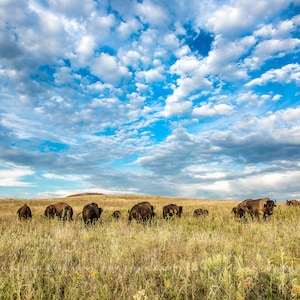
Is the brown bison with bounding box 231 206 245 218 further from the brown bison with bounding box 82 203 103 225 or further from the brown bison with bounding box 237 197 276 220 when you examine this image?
the brown bison with bounding box 82 203 103 225

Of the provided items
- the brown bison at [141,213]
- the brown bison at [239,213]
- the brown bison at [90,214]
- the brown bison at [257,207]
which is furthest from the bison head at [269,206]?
the brown bison at [90,214]

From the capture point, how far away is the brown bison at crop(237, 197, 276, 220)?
53.8 feet

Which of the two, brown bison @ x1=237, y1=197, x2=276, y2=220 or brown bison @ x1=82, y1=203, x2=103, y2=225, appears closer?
brown bison @ x1=237, y1=197, x2=276, y2=220

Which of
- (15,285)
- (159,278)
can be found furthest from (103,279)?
(15,285)

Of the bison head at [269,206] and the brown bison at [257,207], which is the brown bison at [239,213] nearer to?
the brown bison at [257,207]

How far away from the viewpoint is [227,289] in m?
4.09

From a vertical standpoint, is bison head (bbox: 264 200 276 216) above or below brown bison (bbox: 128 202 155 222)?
above

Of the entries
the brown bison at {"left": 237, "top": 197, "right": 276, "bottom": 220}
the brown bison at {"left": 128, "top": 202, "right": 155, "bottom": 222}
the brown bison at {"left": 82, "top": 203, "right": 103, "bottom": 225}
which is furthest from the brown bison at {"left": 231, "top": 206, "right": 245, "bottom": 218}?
the brown bison at {"left": 82, "top": 203, "right": 103, "bottom": 225}

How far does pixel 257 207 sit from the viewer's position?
1681cm

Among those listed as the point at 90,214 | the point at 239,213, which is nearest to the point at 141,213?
the point at 90,214

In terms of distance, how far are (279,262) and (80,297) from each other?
3766 millimetres

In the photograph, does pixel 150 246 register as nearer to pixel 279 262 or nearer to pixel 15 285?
pixel 279 262

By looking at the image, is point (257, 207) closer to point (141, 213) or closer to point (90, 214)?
point (141, 213)

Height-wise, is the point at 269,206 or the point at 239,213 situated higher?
the point at 269,206
